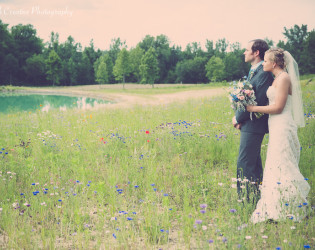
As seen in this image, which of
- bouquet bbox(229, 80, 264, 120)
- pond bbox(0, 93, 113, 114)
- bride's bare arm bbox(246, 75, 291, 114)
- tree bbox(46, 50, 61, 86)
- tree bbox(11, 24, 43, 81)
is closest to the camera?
bride's bare arm bbox(246, 75, 291, 114)

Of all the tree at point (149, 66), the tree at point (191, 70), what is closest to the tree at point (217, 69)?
the tree at point (191, 70)

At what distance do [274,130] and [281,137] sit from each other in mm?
123

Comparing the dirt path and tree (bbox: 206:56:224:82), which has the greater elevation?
tree (bbox: 206:56:224:82)

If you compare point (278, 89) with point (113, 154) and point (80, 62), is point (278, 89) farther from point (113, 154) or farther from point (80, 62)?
point (80, 62)

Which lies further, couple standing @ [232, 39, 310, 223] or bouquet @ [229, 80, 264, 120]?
bouquet @ [229, 80, 264, 120]

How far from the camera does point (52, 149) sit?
586 cm

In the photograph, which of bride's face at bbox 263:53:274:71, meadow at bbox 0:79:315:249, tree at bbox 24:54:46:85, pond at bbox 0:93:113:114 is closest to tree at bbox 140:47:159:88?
pond at bbox 0:93:113:114

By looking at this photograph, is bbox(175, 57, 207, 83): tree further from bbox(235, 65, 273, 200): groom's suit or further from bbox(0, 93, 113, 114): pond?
bbox(235, 65, 273, 200): groom's suit

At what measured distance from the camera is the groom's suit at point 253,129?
3.45 m

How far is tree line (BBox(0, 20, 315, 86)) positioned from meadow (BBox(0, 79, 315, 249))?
40.0m

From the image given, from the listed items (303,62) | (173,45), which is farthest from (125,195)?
(173,45)

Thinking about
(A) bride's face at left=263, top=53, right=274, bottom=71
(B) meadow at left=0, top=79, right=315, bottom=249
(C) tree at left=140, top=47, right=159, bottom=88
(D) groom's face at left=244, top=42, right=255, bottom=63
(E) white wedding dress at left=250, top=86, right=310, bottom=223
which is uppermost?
(C) tree at left=140, top=47, right=159, bottom=88

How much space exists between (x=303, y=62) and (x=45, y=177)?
1905 inches

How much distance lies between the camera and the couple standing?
3223 mm
